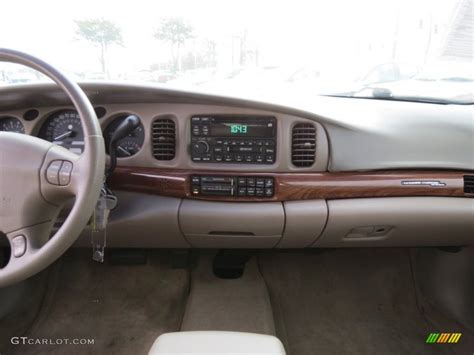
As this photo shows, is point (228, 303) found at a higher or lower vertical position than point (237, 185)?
lower

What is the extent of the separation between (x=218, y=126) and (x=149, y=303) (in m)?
1.24

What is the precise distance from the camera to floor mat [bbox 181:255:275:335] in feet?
6.32

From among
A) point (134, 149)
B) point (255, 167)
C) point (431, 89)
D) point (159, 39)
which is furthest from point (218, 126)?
point (431, 89)

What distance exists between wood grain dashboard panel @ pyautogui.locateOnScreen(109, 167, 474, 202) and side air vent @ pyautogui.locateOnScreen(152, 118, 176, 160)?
0.07 metres

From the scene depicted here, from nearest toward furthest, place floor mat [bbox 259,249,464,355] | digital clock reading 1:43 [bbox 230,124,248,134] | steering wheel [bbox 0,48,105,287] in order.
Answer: steering wheel [bbox 0,48,105,287] < digital clock reading 1:43 [bbox 230,124,248,134] < floor mat [bbox 259,249,464,355]

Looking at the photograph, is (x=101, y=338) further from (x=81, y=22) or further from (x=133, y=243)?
(x=81, y=22)

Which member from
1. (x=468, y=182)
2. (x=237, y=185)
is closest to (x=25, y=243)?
(x=237, y=185)

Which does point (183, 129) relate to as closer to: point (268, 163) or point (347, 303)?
point (268, 163)

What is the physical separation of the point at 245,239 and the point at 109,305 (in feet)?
3.38

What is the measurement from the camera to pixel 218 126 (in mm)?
1450

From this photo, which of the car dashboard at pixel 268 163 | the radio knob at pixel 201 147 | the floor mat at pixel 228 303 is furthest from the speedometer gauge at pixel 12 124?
the floor mat at pixel 228 303

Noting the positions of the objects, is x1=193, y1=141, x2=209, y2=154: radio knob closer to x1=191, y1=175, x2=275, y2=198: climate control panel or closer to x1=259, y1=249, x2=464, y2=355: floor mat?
x1=191, y1=175, x2=275, y2=198: climate control panel

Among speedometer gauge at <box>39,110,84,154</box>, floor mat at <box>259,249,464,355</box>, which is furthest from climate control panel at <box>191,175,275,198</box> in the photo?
floor mat at <box>259,249,464,355</box>

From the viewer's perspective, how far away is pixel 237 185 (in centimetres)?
145
